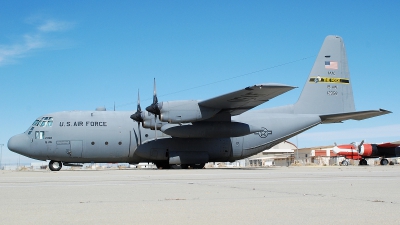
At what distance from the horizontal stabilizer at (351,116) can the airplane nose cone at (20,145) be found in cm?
1762

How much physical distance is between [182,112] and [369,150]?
2872 centimetres

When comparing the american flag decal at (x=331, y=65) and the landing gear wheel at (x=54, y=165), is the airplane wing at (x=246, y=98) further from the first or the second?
the landing gear wheel at (x=54, y=165)

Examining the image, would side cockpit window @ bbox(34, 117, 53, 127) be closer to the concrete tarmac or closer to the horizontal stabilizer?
the horizontal stabilizer

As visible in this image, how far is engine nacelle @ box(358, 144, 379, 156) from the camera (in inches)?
1736

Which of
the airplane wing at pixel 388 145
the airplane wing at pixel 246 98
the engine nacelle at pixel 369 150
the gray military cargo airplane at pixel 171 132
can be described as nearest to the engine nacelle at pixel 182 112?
the gray military cargo airplane at pixel 171 132

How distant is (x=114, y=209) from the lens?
20.2 ft

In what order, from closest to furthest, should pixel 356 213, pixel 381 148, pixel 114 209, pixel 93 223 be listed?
1. pixel 93 223
2. pixel 356 213
3. pixel 114 209
4. pixel 381 148

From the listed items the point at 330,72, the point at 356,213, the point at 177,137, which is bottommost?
the point at 356,213

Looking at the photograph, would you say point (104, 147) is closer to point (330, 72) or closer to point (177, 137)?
point (177, 137)

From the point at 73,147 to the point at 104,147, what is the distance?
5.59 ft

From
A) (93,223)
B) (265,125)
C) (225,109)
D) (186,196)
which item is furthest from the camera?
(265,125)

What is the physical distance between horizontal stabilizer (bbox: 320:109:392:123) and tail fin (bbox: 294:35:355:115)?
111cm

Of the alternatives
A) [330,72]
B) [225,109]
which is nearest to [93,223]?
[225,109]

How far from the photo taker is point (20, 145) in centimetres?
2412
